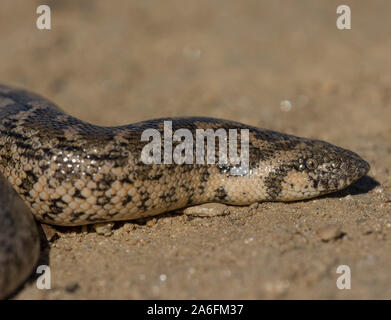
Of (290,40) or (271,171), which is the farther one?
(290,40)

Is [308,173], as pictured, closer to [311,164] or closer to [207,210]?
[311,164]

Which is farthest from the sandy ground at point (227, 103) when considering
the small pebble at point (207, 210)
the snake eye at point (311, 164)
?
the snake eye at point (311, 164)

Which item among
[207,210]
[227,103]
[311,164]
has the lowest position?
[207,210]

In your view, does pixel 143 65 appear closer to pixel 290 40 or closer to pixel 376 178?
pixel 290 40

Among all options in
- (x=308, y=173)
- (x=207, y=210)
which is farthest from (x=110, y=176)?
(x=308, y=173)

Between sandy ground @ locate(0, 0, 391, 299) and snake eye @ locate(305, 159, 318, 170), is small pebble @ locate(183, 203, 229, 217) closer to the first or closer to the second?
sandy ground @ locate(0, 0, 391, 299)
